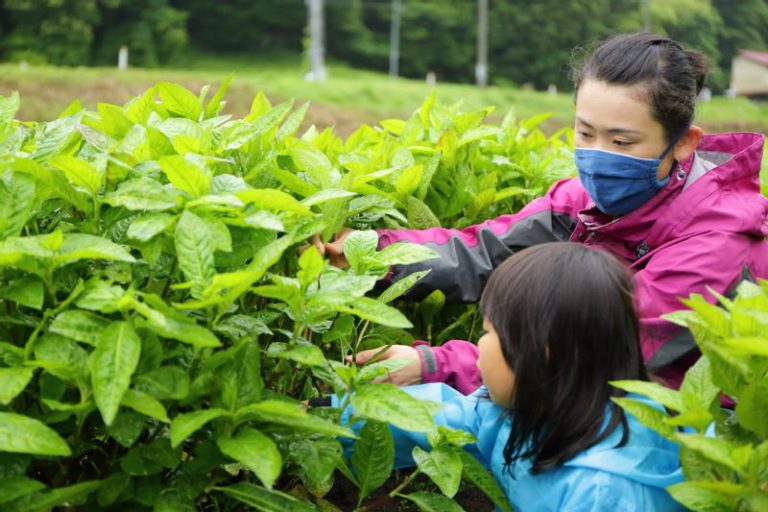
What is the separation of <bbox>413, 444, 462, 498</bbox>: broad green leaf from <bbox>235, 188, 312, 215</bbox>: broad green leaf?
0.47 m

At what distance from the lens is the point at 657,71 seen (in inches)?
84.1

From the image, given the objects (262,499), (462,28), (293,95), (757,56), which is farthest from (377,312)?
(757,56)

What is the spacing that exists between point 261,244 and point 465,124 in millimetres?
1308

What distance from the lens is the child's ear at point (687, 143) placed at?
2217 mm

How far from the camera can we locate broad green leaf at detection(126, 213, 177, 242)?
134cm

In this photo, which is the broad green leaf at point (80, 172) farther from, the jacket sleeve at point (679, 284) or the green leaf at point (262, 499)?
the jacket sleeve at point (679, 284)

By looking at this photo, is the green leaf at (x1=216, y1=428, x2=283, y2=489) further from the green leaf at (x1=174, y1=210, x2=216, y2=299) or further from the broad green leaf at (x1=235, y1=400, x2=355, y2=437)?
the green leaf at (x1=174, y1=210, x2=216, y2=299)

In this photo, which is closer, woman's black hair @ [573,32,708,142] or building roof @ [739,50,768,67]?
woman's black hair @ [573,32,708,142]

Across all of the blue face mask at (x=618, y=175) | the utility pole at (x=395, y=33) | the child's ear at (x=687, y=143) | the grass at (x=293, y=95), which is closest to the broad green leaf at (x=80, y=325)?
the blue face mask at (x=618, y=175)

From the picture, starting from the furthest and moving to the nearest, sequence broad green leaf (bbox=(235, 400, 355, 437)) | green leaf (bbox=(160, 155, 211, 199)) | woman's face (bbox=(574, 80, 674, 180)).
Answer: woman's face (bbox=(574, 80, 674, 180)), green leaf (bbox=(160, 155, 211, 199)), broad green leaf (bbox=(235, 400, 355, 437))

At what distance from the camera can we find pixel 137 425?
1369 mm

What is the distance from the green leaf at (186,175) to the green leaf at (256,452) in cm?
39

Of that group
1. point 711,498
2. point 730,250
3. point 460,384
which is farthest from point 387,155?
point 711,498

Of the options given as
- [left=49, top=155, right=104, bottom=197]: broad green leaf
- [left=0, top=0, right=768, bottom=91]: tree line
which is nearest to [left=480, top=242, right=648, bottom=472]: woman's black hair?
[left=49, top=155, right=104, bottom=197]: broad green leaf
